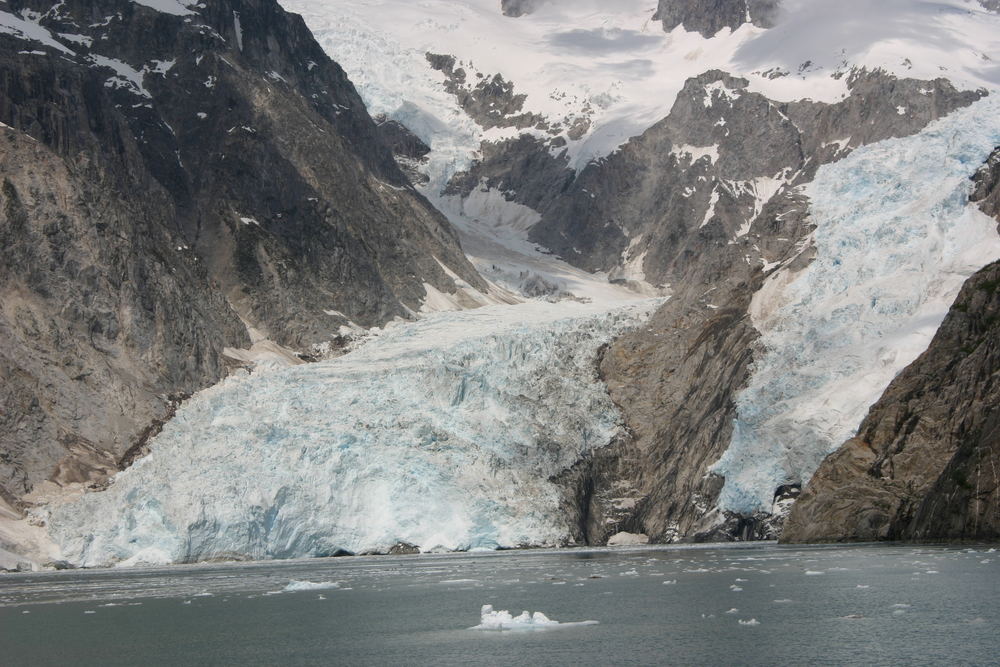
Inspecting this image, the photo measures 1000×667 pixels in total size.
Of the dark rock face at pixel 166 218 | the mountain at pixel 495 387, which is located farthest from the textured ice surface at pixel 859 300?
the dark rock face at pixel 166 218

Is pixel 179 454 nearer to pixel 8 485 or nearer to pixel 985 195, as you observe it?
pixel 8 485

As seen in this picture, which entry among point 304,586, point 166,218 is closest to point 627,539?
point 304,586

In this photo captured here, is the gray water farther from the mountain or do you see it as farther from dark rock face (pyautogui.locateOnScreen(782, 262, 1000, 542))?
the mountain

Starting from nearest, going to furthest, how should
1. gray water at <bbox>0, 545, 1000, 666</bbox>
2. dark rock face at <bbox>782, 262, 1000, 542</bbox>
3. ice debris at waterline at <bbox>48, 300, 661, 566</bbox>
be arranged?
gray water at <bbox>0, 545, 1000, 666</bbox> < dark rock face at <bbox>782, 262, 1000, 542</bbox> < ice debris at waterline at <bbox>48, 300, 661, 566</bbox>

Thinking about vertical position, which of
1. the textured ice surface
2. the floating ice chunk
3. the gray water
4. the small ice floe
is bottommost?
the floating ice chunk

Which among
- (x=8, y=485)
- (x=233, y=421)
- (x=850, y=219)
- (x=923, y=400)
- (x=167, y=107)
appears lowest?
(x=8, y=485)

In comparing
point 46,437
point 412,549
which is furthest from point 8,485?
point 412,549

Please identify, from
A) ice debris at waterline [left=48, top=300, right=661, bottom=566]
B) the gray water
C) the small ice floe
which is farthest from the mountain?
the small ice floe
